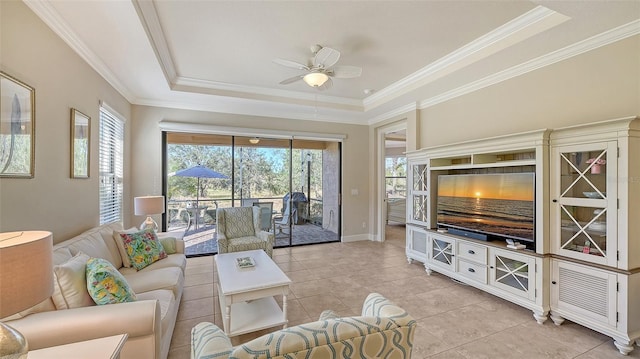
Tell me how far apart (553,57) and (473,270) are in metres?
2.48

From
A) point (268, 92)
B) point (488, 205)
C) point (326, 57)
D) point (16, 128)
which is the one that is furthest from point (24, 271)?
point (268, 92)

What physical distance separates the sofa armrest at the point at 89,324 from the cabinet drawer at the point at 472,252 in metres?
3.23

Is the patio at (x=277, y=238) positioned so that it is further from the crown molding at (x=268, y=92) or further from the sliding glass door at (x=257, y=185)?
the crown molding at (x=268, y=92)

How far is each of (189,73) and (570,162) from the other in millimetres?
4598

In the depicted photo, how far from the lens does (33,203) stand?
199 centimetres

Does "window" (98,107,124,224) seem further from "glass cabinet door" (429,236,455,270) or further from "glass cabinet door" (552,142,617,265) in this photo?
"glass cabinet door" (552,142,617,265)

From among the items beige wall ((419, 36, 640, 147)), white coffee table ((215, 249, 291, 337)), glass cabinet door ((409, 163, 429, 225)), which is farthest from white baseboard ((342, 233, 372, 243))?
white coffee table ((215, 249, 291, 337))

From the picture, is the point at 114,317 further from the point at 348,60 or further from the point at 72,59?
the point at 348,60

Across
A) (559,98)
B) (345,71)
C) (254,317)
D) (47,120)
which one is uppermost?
(345,71)

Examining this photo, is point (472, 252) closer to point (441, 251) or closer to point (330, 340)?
point (441, 251)

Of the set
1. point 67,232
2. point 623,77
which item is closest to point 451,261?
point 623,77

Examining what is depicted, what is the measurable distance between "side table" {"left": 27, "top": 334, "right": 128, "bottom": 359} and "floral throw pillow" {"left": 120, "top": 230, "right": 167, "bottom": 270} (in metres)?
1.58

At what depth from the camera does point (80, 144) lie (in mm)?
2686

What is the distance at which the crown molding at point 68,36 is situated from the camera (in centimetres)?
200
